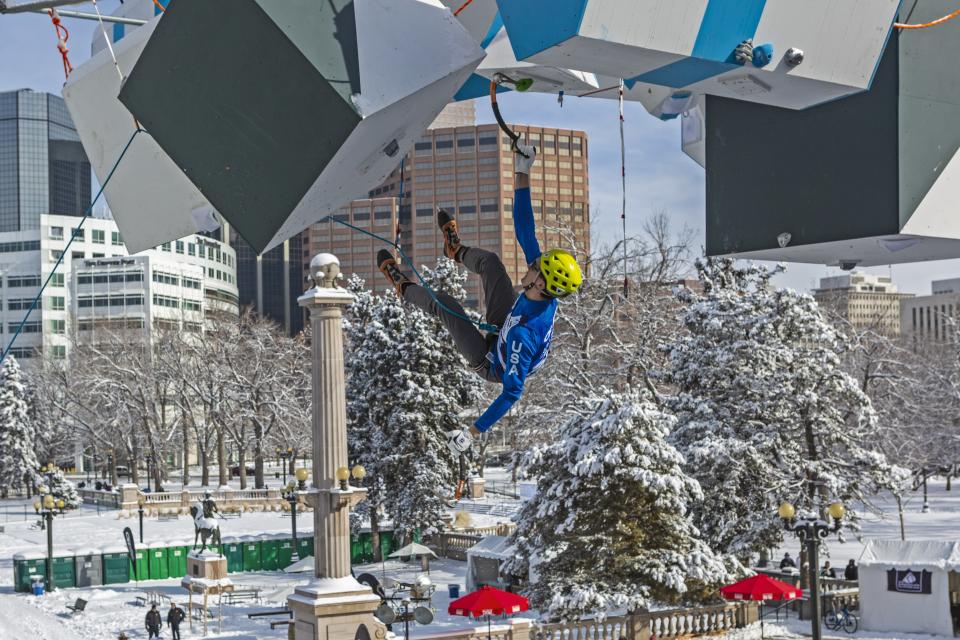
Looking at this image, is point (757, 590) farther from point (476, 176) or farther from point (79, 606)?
point (79, 606)

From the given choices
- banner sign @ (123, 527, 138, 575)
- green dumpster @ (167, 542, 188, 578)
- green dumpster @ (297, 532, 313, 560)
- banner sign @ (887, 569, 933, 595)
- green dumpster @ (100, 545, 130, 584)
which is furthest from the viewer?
green dumpster @ (297, 532, 313, 560)

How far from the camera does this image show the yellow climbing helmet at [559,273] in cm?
418

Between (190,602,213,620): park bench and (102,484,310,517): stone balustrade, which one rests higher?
(102,484,310,517): stone balustrade

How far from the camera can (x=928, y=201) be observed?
3723 mm

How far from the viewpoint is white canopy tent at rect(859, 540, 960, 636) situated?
1024 inches

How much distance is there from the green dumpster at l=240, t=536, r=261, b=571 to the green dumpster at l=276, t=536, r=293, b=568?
794 millimetres

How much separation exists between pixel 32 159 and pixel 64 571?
457 feet

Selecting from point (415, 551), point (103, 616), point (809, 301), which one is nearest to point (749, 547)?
point (809, 301)

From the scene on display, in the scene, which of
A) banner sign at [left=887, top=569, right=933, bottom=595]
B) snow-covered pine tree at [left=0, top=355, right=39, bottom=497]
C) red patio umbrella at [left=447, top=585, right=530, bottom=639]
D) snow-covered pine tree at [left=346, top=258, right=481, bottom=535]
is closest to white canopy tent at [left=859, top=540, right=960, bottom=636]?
banner sign at [left=887, top=569, right=933, bottom=595]

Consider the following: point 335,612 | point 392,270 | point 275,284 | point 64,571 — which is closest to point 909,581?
point 335,612

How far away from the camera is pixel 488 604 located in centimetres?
2298

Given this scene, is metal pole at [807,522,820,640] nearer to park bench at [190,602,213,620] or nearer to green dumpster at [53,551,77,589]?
park bench at [190,602,213,620]

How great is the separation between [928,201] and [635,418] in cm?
2088

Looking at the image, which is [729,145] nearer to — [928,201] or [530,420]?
[928,201]
